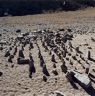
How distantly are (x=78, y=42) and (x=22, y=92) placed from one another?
7.52 metres

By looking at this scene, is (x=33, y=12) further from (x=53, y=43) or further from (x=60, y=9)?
(x=53, y=43)

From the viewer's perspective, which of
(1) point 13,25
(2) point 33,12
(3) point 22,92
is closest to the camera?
(3) point 22,92

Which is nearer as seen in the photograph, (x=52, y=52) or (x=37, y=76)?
(x=37, y=76)

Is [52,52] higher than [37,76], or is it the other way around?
[52,52]

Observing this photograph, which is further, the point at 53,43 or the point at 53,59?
the point at 53,43

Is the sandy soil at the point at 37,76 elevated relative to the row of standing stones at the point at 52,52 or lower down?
lower down

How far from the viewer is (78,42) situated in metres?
17.3

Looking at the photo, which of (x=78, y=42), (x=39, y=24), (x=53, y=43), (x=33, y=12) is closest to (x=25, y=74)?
(x=53, y=43)

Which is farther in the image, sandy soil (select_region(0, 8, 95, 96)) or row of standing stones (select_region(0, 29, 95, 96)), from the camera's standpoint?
row of standing stones (select_region(0, 29, 95, 96))

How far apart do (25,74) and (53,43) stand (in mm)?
4795

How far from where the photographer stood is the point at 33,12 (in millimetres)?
31625

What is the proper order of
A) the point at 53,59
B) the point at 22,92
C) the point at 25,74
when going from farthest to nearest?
the point at 53,59 < the point at 25,74 < the point at 22,92

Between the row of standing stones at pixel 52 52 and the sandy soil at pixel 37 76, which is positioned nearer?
the sandy soil at pixel 37 76

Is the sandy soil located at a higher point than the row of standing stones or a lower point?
lower
